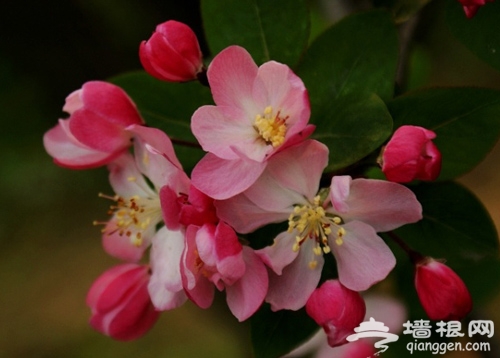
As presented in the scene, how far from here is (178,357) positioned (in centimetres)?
208

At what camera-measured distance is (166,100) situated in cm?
77

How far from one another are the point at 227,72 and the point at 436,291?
0.84 feet

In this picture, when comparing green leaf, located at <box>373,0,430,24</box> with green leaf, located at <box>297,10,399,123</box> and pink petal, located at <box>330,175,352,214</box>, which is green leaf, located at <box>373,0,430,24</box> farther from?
pink petal, located at <box>330,175,352,214</box>

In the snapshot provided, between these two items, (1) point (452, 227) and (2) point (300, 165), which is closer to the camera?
(2) point (300, 165)

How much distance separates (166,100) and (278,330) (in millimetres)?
293

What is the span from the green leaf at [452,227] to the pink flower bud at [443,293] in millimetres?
104

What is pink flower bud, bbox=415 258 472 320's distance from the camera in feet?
1.84

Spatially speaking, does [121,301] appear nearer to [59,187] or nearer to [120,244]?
[120,244]

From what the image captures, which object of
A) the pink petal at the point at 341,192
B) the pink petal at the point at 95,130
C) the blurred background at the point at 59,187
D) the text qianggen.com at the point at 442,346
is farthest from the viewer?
the blurred background at the point at 59,187

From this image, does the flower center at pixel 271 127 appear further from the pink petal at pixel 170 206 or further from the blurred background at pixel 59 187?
the blurred background at pixel 59 187

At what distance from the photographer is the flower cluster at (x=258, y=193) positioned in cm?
54

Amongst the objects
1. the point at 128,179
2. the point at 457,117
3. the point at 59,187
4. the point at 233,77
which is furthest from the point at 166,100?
the point at 59,187

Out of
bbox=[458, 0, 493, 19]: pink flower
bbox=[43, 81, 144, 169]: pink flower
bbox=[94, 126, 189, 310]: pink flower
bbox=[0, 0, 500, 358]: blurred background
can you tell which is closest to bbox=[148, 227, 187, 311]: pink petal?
bbox=[94, 126, 189, 310]: pink flower

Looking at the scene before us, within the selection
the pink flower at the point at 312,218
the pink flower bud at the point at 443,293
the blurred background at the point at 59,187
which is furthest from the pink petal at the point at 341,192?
the blurred background at the point at 59,187
